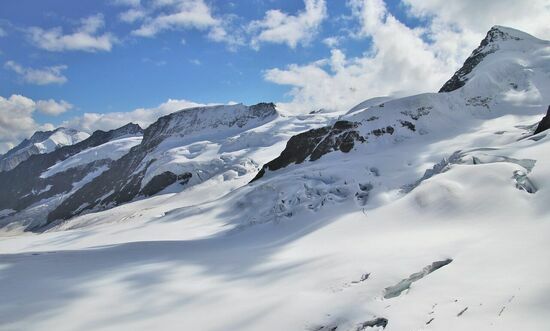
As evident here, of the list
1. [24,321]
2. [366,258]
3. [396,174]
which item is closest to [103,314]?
[24,321]

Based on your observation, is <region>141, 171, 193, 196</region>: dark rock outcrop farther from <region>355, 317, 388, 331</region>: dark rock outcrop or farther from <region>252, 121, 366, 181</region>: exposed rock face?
<region>355, 317, 388, 331</region>: dark rock outcrop

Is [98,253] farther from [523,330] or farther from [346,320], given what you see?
[523,330]

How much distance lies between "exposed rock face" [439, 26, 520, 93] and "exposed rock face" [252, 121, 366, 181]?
30350 mm

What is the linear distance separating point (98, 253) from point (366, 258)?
16263 mm

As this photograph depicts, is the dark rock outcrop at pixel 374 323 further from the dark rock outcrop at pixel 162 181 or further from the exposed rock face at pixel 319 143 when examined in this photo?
the dark rock outcrop at pixel 162 181

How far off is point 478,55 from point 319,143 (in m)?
48.4

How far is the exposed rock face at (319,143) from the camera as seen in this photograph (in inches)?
2542

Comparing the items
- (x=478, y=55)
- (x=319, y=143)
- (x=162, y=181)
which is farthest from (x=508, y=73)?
(x=162, y=181)

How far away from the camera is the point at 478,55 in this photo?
9369 centimetres

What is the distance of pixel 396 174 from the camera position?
44.4m

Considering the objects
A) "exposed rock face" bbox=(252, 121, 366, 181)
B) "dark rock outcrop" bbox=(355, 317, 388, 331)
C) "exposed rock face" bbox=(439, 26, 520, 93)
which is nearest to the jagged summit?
"exposed rock face" bbox=(439, 26, 520, 93)

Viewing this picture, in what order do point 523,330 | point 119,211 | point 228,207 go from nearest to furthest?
point 523,330, point 228,207, point 119,211

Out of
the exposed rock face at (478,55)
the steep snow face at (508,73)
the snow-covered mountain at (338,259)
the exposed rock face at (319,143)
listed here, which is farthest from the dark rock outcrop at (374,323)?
the exposed rock face at (478,55)

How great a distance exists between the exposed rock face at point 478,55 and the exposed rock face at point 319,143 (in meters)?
30.3
